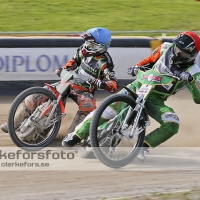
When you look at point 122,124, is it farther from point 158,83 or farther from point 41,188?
point 41,188

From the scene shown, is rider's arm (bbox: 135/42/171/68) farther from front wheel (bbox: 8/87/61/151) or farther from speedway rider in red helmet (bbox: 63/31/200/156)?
front wheel (bbox: 8/87/61/151)

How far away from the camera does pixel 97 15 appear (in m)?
16.9

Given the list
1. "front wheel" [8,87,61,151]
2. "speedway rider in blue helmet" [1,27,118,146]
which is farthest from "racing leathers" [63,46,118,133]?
"front wheel" [8,87,61,151]

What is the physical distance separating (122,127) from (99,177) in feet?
2.44

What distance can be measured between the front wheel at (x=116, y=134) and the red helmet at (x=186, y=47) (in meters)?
0.96

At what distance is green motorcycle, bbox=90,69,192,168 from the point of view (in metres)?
7.32

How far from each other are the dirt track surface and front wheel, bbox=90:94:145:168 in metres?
0.15

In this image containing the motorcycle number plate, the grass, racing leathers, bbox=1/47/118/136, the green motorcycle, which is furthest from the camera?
the grass

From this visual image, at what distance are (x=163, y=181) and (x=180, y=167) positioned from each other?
2.37ft

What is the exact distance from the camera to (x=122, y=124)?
749 centimetres

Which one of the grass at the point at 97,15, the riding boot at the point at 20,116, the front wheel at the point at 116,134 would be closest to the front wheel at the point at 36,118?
the riding boot at the point at 20,116

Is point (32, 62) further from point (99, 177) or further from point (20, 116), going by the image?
point (99, 177)

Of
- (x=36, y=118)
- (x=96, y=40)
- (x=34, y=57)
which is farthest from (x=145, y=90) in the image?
(x=34, y=57)

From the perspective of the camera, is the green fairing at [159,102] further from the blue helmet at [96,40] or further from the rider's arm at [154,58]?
the blue helmet at [96,40]
